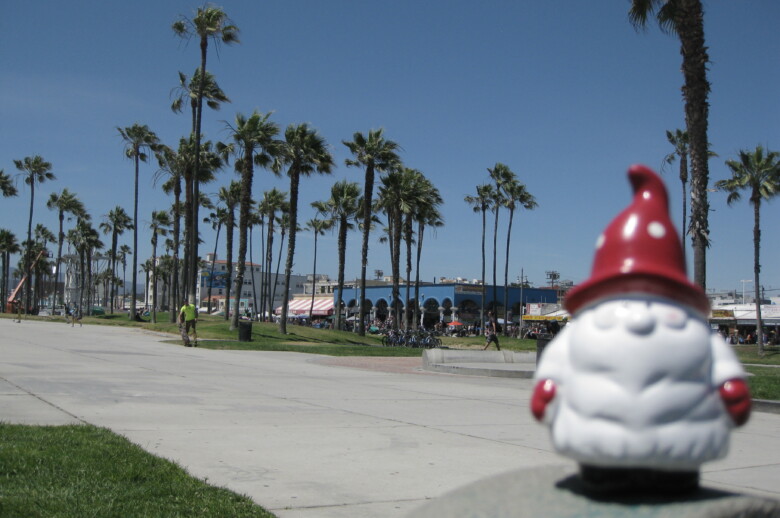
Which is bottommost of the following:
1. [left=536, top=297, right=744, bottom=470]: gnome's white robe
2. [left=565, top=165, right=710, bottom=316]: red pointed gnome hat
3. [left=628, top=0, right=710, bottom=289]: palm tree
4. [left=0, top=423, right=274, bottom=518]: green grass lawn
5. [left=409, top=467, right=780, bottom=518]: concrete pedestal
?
[left=0, top=423, right=274, bottom=518]: green grass lawn

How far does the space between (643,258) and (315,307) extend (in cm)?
8723

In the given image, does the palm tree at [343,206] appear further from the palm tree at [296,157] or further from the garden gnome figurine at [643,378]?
the garden gnome figurine at [643,378]

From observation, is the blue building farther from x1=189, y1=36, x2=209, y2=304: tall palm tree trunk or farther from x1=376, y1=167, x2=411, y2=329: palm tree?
x1=189, y1=36, x2=209, y2=304: tall palm tree trunk

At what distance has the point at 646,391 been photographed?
228 centimetres

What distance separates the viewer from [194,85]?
37.5 m

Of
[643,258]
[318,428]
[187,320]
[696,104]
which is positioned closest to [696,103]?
[696,104]

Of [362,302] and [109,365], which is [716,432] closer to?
[109,365]

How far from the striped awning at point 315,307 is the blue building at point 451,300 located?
86.3 inches

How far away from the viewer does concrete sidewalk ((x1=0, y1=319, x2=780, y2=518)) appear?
5984mm

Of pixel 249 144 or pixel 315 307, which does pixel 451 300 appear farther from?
pixel 249 144

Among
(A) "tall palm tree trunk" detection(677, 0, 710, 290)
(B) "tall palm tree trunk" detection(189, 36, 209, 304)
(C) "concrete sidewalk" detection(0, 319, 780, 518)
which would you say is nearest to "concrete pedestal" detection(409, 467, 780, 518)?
(C) "concrete sidewalk" detection(0, 319, 780, 518)

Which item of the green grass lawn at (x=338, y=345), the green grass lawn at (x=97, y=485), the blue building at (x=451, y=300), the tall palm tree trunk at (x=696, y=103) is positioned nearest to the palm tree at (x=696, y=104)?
the tall palm tree trunk at (x=696, y=103)

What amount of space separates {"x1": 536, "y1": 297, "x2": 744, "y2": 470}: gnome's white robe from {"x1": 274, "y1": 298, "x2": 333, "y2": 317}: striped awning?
83.9 m

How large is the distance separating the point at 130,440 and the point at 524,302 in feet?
261
